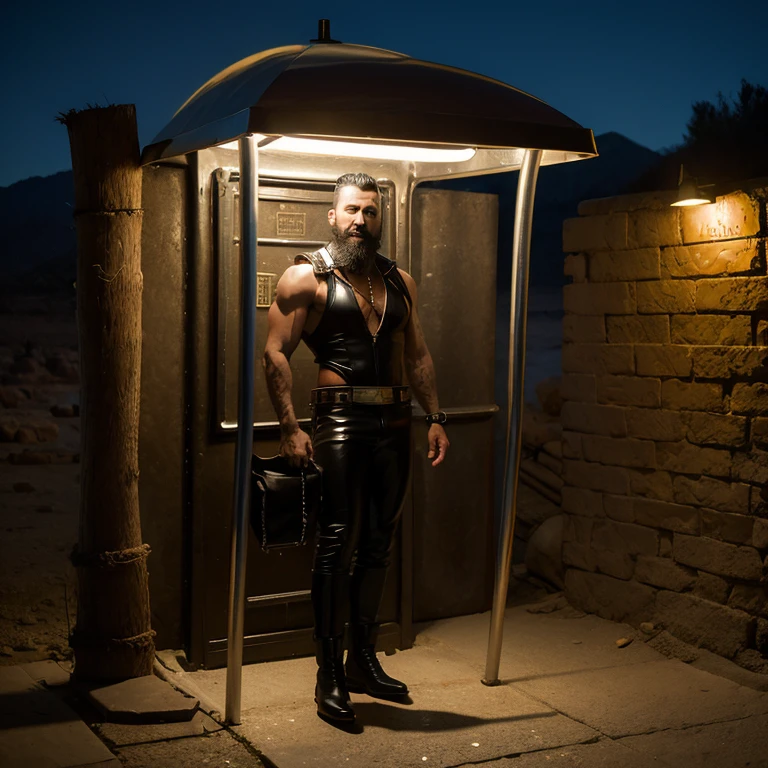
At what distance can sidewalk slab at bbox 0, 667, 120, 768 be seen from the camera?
4145 millimetres

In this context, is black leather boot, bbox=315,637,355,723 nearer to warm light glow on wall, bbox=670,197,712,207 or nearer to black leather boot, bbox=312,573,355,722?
black leather boot, bbox=312,573,355,722

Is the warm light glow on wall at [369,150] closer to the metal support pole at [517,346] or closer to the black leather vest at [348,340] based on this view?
the metal support pole at [517,346]

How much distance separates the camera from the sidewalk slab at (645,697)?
481 cm

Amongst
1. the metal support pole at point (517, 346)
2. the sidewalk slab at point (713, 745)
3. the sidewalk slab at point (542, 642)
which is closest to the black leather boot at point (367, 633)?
the metal support pole at point (517, 346)

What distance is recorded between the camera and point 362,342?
16.0ft

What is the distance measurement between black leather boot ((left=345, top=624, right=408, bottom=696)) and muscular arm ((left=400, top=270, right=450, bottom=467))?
892 mm

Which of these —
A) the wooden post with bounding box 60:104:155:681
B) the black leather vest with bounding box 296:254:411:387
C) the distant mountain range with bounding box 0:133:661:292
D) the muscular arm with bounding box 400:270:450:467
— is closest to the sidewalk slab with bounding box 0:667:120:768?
the wooden post with bounding box 60:104:155:681

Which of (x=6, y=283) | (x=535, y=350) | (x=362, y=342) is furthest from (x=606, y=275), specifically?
(x=6, y=283)

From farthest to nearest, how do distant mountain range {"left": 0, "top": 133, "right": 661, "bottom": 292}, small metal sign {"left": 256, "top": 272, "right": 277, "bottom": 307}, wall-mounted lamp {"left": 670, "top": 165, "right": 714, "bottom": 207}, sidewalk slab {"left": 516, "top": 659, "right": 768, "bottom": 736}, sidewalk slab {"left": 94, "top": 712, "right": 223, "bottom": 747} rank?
distant mountain range {"left": 0, "top": 133, "right": 661, "bottom": 292}, wall-mounted lamp {"left": 670, "top": 165, "right": 714, "bottom": 207}, small metal sign {"left": 256, "top": 272, "right": 277, "bottom": 307}, sidewalk slab {"left": 516, "top": 659, "right": 768, "bottom": 736}, sidewalk slab {"left": 94, "top": 712, "right": 223, "bottom": 747}

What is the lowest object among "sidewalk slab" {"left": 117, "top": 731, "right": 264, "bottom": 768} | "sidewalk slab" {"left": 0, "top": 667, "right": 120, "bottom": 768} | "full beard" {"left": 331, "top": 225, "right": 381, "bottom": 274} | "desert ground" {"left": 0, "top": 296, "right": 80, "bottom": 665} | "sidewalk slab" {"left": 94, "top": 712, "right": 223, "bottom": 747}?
"desert ground" {"left": 0, "top": 296, "right": 80, "bottom": 665}

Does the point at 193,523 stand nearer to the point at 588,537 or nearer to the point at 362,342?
the point at 362,342

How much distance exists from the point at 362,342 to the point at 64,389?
19340 millimetres

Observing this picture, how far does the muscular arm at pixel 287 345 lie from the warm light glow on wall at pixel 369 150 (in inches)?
30.2

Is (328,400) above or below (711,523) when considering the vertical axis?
above
